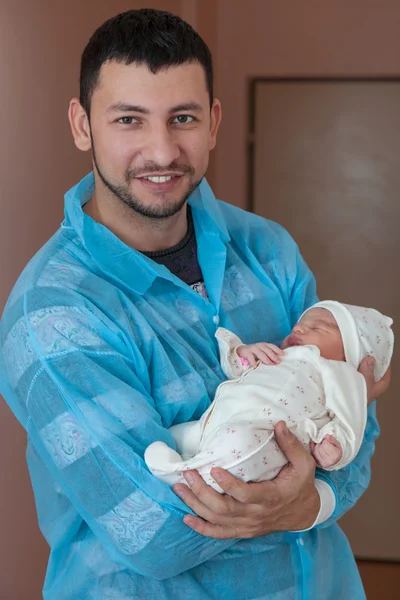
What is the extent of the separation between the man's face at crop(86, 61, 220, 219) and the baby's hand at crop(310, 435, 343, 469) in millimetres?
542

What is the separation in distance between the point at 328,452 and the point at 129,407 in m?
0.40

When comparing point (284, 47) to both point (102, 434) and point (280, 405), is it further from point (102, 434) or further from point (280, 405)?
point (102, 434)

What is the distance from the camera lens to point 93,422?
1.47 meters

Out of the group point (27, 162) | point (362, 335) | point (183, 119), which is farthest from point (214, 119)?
point (27, 162)

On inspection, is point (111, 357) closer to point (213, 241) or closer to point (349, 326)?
point (213, 241)

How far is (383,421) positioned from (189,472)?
282 cm

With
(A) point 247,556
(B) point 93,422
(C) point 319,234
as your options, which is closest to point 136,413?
(B) point 93,422

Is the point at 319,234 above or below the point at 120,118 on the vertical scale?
below

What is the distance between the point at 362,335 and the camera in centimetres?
187

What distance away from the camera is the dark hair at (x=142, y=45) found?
161 centimetres

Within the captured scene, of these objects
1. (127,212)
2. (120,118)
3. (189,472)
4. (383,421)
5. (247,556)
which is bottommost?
(383,421)

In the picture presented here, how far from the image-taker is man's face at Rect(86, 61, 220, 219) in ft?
5.28

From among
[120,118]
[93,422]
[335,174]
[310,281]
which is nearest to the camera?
[93,422]

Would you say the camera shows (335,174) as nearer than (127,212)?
No
